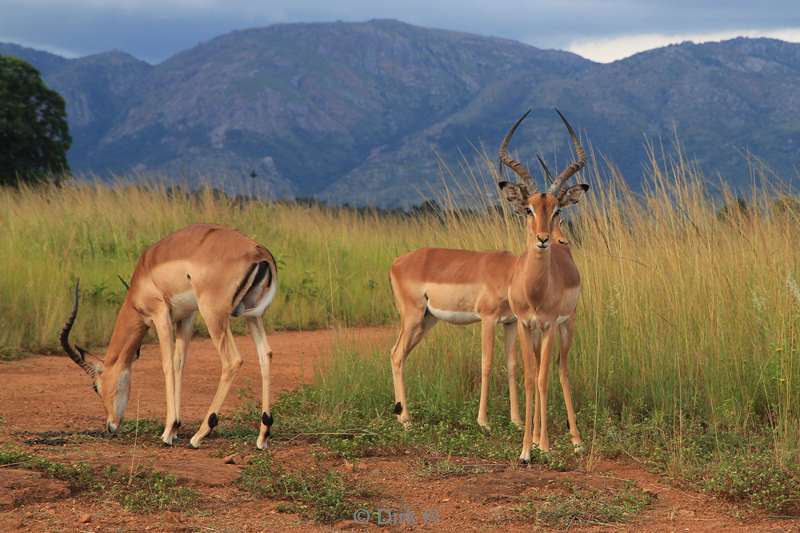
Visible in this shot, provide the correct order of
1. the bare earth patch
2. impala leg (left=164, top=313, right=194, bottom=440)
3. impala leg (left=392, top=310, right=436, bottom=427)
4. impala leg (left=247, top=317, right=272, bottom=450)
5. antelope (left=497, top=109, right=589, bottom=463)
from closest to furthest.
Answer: the bare earth patch < antelope (left=497, top=109, right=589, bottom=463) < impala leg (left=247, top=317, right=272, bottom=450) < impala leg (left=164, top=313, right=194, bottom=440) < impala leg (left=392, top=310, right=436, bottom=427)

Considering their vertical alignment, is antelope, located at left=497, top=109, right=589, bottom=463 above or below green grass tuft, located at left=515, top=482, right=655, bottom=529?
above

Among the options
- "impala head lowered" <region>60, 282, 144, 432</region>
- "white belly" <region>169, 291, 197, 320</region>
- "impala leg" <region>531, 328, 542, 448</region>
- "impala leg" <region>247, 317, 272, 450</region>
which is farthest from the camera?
→ "impala head lowered" <region>60, 282, 144, 432</region>

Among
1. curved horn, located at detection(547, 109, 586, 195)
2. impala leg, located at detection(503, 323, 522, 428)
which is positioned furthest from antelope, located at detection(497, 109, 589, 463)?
impala leg, located at detection(503, 323, 522, 428)

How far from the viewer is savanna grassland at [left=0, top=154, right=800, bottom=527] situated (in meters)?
7.00

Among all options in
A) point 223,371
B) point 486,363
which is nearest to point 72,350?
point 223,371

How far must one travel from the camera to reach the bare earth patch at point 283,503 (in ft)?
18.7

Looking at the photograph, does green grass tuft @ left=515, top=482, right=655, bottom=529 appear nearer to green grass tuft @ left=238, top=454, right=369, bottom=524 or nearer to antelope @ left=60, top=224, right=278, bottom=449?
green grass tuft @ left=238, top=454, right=369, bottom=524

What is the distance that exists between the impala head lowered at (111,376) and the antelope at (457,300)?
6.63 feet

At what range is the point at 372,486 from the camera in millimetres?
6438

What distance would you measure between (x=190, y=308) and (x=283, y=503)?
7.36ft

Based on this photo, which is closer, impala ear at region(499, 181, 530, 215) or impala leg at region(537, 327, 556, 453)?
impala ear at region(499, 181, 530, 215)

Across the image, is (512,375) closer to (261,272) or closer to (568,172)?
(568,172)

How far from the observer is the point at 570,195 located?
704 cm

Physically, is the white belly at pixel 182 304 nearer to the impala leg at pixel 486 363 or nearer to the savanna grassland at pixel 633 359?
the savanna grassland at pixel 633 359
